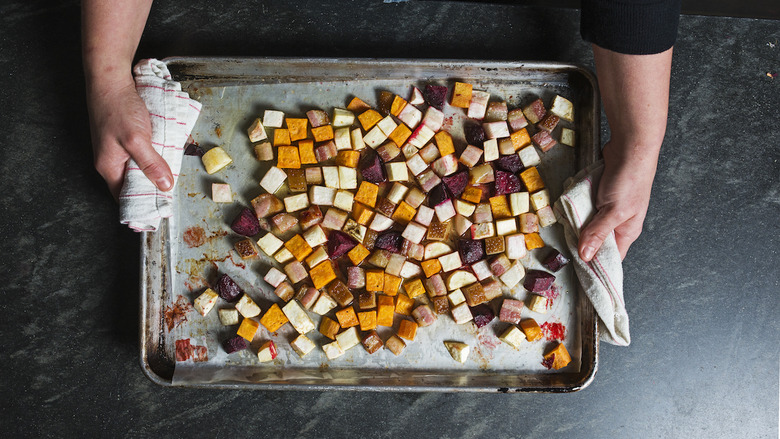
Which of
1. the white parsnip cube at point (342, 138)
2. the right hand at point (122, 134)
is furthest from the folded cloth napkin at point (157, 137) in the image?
the white parsnip cube at point (342, 138)

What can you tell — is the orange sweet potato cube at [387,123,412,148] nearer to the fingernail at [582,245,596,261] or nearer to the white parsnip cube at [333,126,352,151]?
the white parsnip cube at [333,126,352,151]

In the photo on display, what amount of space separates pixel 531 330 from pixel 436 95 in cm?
72

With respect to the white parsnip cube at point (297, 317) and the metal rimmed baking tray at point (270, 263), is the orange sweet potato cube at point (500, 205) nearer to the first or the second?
the metal rimmed baking tray at point (270, 263)

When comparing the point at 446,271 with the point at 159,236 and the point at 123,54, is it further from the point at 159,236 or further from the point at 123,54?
the point at 123,54

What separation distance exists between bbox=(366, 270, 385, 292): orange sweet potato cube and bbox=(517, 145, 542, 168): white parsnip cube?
1.70ft

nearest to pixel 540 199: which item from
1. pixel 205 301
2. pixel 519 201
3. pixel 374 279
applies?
pixel 519 201

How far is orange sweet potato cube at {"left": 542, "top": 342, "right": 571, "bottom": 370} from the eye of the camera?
4.79 feet

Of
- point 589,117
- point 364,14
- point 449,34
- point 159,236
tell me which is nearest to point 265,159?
point 159,236

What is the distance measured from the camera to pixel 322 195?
4.83 feet

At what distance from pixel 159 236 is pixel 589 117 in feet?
4.20

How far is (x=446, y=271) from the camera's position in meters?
1.48

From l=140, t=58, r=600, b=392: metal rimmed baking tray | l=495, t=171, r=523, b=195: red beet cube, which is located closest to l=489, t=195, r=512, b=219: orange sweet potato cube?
l=495, t=171, r=523, b=195: red beet cube

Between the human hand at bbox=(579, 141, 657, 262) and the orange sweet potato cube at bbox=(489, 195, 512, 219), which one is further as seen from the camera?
the orange sweet potato cube at bbox=(489, 195, 512, 219)

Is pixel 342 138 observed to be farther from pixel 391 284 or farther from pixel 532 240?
pixel 532 240
